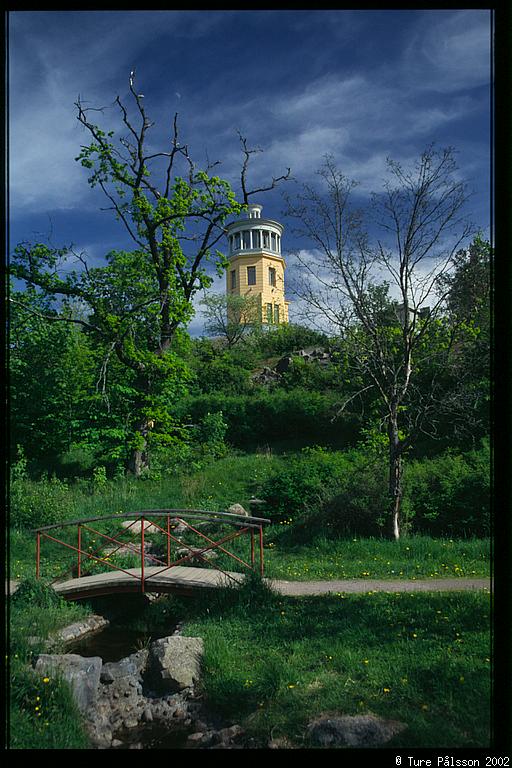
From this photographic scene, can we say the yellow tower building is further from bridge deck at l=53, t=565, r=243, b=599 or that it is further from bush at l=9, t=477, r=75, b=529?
bridge deck at l=53, t=565, r=243, b=599

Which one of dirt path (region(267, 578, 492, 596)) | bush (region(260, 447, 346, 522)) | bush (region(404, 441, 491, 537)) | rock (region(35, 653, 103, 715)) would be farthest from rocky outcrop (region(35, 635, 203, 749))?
bush (region(404, 441, 491, 537))

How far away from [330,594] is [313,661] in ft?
5.89

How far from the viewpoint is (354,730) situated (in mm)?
4164

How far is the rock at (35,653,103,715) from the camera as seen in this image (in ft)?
17.6

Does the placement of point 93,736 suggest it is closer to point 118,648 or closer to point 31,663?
point 31,663

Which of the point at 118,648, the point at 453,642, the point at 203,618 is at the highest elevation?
the point at 453,642

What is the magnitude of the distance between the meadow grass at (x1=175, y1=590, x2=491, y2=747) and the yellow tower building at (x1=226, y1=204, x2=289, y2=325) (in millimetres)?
11828

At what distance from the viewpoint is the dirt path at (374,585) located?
7375mm

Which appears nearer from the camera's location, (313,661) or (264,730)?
(264,730)

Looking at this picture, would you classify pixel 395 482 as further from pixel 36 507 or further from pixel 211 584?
pixel 36 507

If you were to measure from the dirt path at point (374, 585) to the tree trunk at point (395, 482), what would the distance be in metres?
2.03

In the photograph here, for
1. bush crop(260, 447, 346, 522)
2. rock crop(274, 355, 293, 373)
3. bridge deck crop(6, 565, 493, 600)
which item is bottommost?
bridge deck crop(6, 565, 493, 600)

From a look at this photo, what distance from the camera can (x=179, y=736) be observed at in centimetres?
514

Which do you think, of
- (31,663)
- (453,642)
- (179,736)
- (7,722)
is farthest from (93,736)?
(453,642)
